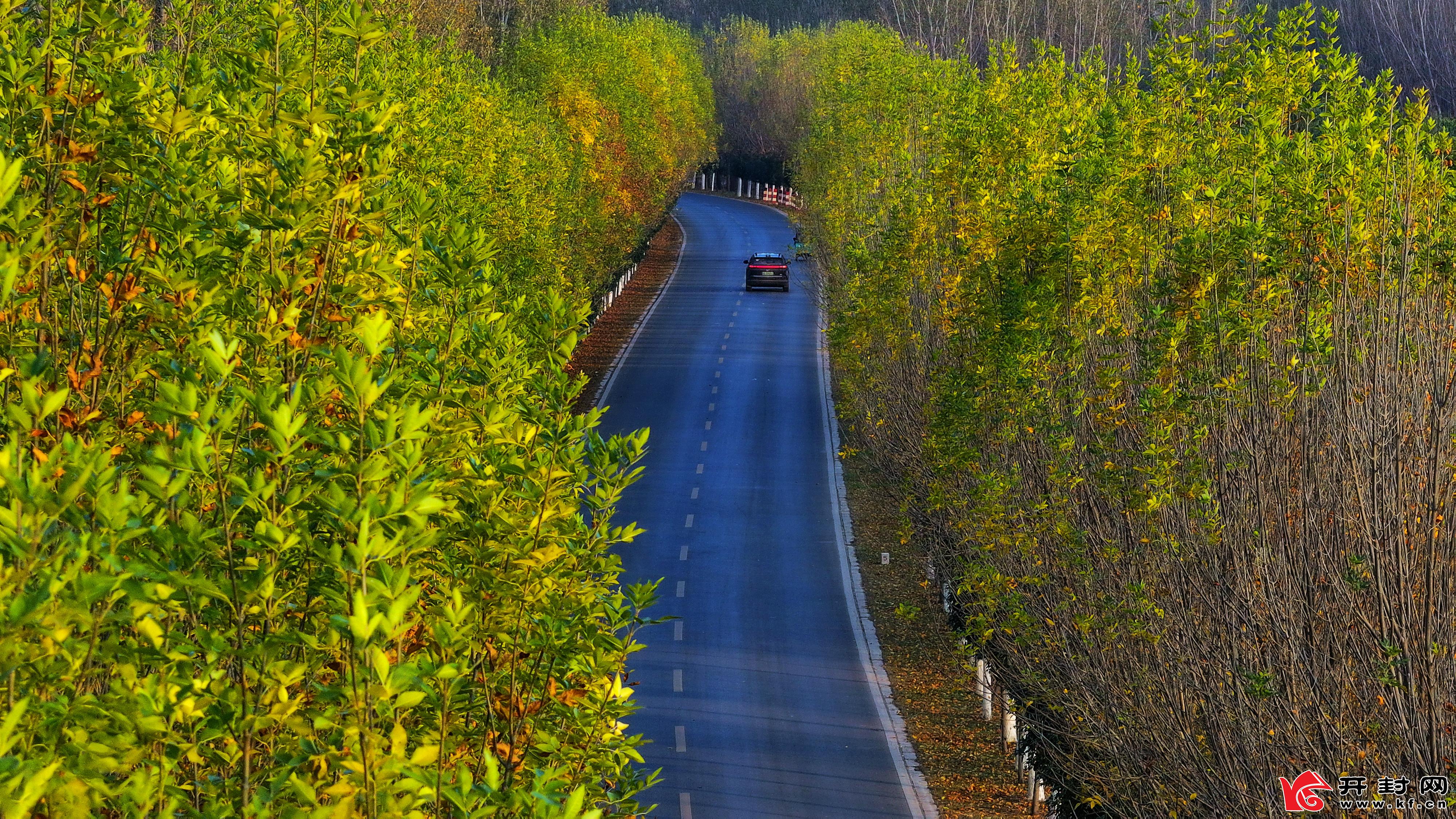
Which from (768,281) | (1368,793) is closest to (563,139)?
(768,281)

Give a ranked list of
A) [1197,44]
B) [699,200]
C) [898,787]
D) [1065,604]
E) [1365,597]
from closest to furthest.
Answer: [1365,597] < [1065,604] < [1197,44] < [898,787] < [699,200]

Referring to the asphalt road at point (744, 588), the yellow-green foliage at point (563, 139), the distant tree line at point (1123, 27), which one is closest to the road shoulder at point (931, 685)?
the asphalt road at point (744, 588)

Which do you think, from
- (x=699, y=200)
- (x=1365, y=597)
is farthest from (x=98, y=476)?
(x=699, y=200)

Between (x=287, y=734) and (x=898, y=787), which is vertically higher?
(x=287, y=734)

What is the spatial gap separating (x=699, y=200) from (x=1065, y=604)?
90310 mm

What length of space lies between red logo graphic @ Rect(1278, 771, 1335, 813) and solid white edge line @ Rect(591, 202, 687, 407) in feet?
70.8

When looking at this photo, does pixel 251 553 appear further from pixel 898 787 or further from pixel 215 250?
pixel 898 787

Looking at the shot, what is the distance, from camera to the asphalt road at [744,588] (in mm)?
19922

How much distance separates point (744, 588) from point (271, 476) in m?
22.2

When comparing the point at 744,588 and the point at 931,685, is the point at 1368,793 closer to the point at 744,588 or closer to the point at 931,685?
the point at 931,685

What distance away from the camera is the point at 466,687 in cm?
669

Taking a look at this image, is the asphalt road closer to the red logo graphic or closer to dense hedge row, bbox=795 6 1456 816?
dense hedge row, bbox=795 6 1456 816

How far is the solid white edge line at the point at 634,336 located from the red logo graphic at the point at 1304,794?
2158 cm

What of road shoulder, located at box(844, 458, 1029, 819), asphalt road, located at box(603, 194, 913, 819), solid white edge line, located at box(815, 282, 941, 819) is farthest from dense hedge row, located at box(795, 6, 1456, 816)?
asphalt road, located at box(603, 194, 913, 819)
